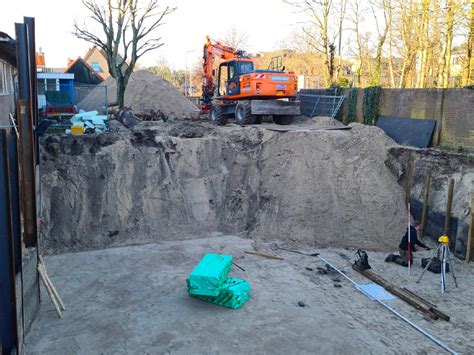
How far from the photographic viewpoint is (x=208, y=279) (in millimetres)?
8133

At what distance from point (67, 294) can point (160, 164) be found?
5943 mm

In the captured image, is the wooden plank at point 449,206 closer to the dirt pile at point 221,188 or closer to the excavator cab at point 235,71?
the dirt pile at point 221,188

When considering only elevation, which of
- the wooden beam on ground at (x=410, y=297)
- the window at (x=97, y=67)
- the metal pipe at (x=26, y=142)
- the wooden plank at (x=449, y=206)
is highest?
the window at (x=97, y=67)

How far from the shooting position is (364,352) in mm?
6785

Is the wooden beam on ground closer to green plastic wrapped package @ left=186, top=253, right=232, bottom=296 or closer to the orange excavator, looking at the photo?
green plastic wrapped package @ left=186, top=253, right=232, bottom=296

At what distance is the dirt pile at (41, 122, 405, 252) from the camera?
12672 mm

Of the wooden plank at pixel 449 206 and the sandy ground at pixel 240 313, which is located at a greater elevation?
the wooden plank at pixel 449 206

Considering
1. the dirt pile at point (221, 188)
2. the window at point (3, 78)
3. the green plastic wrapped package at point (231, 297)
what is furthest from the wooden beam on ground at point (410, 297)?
the window at point (3, 78)

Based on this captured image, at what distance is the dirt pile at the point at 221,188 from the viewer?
41.6ft

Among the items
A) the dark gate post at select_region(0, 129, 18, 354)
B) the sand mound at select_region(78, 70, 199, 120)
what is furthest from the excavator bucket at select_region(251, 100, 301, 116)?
the dark gate post at select_region(0, 129, 18, 354)

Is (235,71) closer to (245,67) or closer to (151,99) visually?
(245,67)

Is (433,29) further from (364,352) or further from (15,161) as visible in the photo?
(15,161)

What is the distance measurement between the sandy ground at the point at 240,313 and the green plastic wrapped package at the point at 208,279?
332 millimetres

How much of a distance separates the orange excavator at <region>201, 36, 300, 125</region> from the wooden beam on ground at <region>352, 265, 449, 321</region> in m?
8.90
